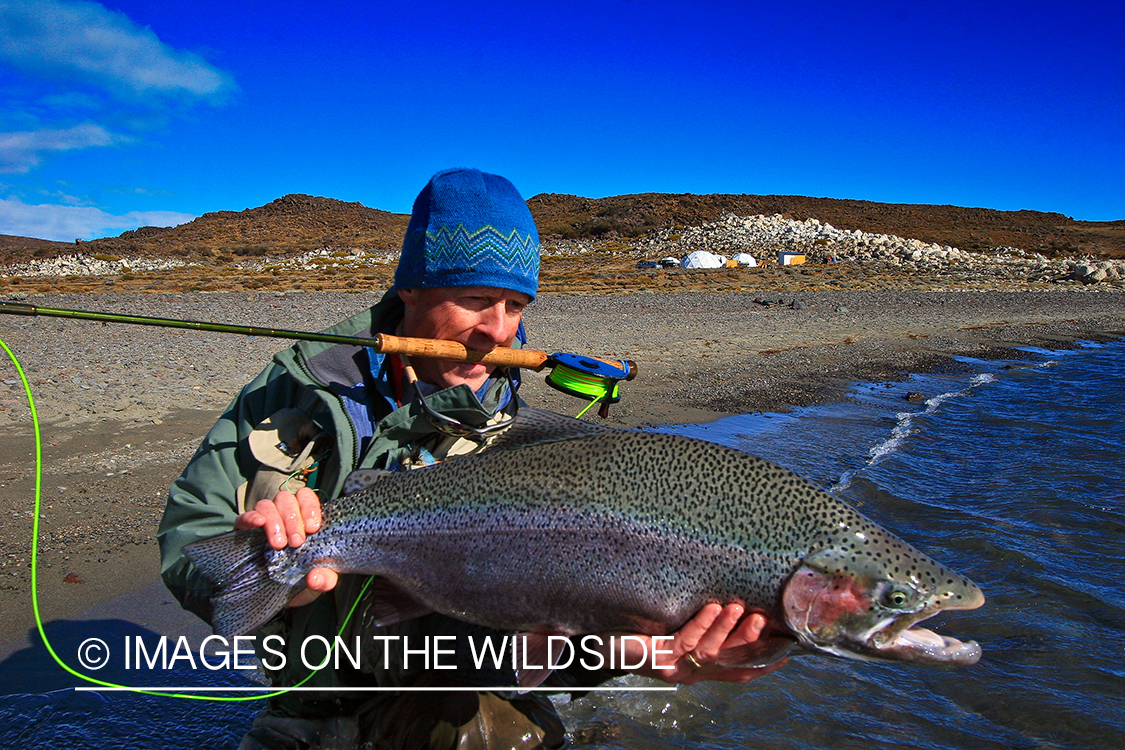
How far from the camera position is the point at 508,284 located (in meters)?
2.60

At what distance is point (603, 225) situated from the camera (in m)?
68.0

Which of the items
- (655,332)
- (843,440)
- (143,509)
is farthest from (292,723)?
(655,332)

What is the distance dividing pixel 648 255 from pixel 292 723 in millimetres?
44284

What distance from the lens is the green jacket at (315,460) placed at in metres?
2.34

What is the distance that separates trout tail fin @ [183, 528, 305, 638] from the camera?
2.14m

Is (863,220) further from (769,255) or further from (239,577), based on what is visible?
(239,577)

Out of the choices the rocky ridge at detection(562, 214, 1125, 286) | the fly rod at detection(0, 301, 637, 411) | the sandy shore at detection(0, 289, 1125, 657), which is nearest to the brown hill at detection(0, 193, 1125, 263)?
the rocky ridge at detection(562, 214, 1125, 286)

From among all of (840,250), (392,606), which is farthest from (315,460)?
(840,250)

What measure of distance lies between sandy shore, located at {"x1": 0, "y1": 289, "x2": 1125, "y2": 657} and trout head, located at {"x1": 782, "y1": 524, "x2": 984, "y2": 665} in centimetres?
341

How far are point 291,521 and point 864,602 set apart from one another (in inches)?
64.8

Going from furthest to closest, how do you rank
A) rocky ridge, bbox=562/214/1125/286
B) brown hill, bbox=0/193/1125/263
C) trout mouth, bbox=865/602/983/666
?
brown hill, bbox=0/193/1125/263, rocky ridge, bbox=562/214/1125/286, trout mouth, bbox=865/602/983/666

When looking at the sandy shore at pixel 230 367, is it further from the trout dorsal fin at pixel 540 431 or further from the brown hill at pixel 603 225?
the brown hill at pixel 603 225

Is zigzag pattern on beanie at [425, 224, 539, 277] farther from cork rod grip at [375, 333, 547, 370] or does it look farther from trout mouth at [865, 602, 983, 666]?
trout mouth at [865, 602, 983, 666]


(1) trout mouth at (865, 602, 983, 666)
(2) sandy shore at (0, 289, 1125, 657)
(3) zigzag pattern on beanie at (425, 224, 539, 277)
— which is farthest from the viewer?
(2) sandy shore at (0, 289, 1125, 657)
